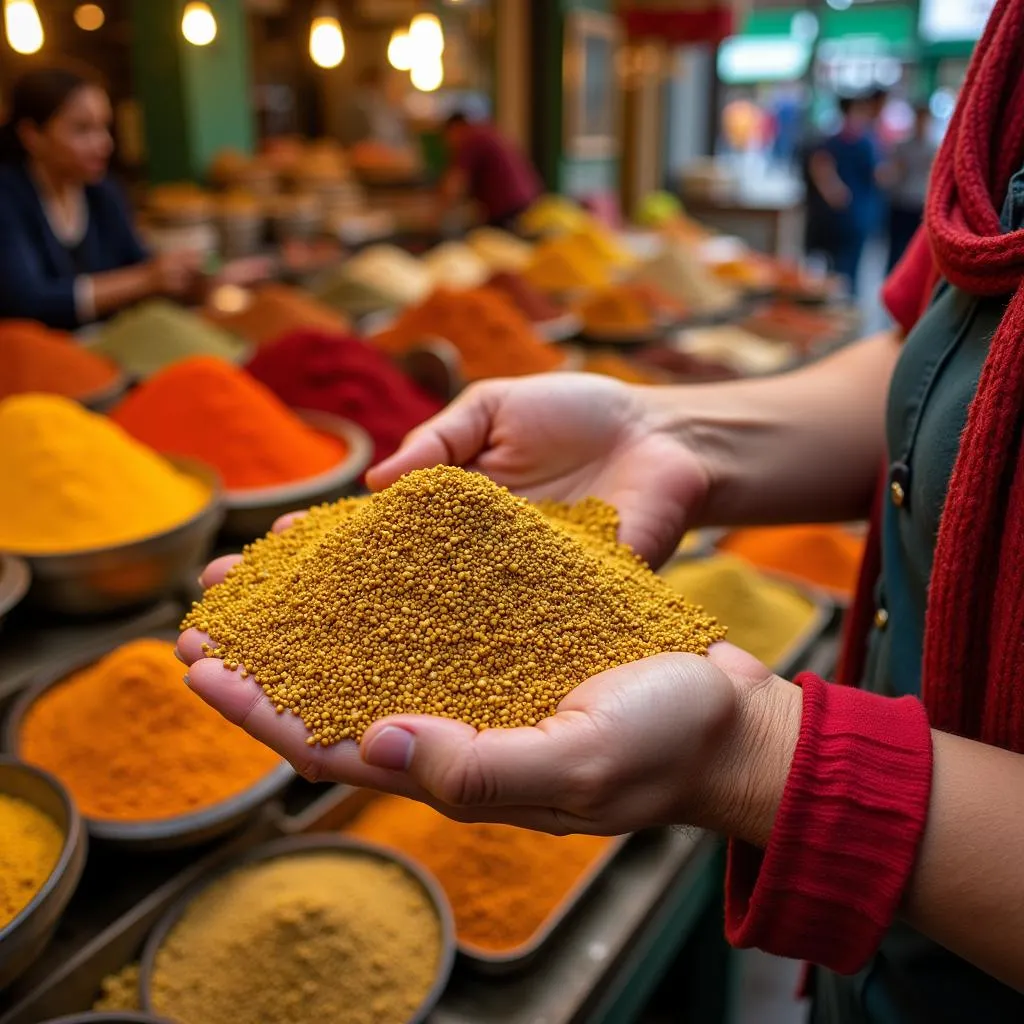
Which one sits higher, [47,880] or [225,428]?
[225,428]

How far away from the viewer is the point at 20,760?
87 cm

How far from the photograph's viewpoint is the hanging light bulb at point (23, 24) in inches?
128

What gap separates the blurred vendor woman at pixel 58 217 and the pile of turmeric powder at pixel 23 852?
5.92 ft

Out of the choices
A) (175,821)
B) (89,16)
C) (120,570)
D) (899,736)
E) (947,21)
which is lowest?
(175,821)

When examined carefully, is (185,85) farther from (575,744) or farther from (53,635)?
(575,744)

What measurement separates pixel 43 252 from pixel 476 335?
126 cm

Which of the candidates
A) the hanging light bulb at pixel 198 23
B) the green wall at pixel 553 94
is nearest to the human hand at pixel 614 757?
the hanging light bulb at pixel 198 23

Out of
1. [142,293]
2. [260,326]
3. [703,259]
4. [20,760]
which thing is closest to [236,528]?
[20,760]

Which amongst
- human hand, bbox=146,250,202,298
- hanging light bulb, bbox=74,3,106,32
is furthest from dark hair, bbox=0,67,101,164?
hanging light bulb, bbox=74,3,106,32

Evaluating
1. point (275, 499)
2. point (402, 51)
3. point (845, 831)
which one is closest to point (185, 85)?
point (402, 51)

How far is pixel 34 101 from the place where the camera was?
A: 2.40m

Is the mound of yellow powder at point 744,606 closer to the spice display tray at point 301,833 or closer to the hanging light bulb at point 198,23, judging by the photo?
the spice display tray at point 301,833

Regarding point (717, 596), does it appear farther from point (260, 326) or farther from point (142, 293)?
point (142, 293)

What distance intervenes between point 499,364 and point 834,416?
1178mm
